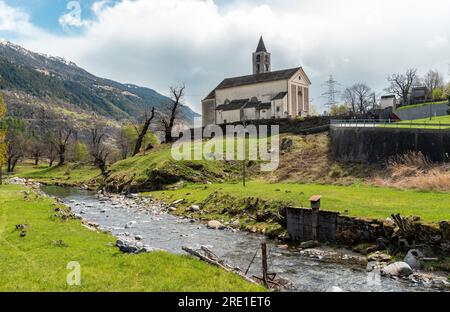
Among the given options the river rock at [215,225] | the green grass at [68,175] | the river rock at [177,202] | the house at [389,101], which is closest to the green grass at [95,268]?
the river rock at [215,225]

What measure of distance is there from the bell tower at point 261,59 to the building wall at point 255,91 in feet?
63.6

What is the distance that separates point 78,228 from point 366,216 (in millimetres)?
18927

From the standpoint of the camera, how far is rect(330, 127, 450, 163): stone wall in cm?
4009

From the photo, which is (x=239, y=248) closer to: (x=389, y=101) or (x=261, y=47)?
(x=389, y=101)

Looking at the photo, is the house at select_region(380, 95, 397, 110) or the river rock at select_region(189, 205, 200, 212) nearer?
the river rock at select_region(189, 205, 200, 212)

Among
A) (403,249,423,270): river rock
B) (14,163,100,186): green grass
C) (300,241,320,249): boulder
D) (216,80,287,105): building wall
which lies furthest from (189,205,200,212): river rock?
(216,80,287,105): building wall

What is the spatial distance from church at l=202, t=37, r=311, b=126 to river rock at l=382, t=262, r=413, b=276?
65.9 m

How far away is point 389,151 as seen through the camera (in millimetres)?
45188

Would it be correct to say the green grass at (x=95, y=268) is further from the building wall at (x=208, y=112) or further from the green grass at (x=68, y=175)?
the building wall at (x=208, y=112)

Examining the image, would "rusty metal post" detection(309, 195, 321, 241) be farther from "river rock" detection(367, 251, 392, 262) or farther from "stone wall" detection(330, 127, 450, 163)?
"stone wall" detection(330, 127, 450, 163)

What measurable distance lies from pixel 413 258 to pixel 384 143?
27923 millimetres

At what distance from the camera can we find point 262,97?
93.6 m
